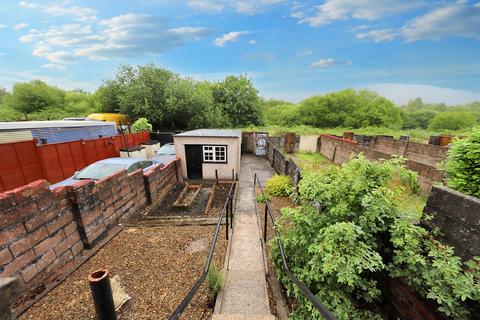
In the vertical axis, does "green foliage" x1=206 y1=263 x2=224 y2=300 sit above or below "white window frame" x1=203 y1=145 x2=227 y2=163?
below

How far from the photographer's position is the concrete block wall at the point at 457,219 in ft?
6.93

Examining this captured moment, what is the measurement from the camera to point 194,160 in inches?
423

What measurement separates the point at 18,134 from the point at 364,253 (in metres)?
14.9

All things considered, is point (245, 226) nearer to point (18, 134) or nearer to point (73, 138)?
point (18, 134)

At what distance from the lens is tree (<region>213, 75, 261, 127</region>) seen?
27.2 meters

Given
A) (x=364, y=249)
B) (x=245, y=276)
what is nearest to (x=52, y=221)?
(x=245, y=276)

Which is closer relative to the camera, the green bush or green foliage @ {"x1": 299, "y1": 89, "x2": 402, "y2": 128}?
the green bush

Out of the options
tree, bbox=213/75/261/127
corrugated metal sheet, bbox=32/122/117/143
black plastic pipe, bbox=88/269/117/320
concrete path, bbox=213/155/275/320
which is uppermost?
tree, bbox=213/75/261/127

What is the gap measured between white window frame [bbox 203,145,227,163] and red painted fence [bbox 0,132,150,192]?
6947 mm

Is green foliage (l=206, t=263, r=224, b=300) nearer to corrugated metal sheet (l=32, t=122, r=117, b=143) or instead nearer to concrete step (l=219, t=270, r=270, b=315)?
concrete step (l=219, t=270, r=270, b=315)

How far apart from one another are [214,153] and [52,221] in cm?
728

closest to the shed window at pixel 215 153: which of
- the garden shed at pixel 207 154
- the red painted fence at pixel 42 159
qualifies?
the garden shed at pixel 207 154

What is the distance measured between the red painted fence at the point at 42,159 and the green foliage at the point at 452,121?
220 feet

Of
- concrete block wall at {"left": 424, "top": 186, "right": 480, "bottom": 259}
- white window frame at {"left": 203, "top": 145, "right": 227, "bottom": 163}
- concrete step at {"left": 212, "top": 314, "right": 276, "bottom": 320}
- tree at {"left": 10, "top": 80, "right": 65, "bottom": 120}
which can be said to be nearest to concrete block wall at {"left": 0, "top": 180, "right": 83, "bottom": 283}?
concrete step at {"left": 212, "top": 314, "right": 276, "bottom": 320}
